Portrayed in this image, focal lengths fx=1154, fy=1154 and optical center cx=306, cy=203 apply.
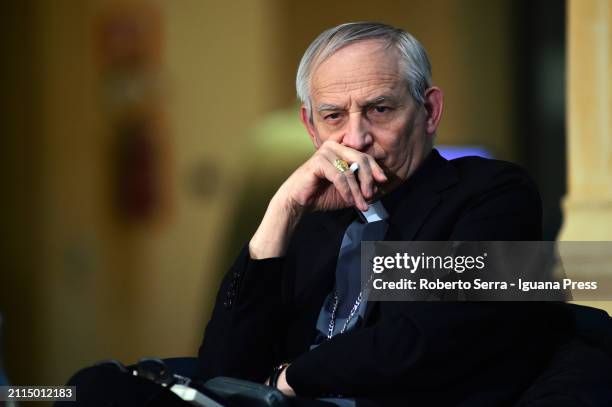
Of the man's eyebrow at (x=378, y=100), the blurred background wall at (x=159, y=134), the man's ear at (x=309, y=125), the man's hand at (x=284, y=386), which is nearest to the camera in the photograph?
the man's hand at (x=284, y=386)

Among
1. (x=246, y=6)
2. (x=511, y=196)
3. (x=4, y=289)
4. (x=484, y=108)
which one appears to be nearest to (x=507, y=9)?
(x=484, y=108)

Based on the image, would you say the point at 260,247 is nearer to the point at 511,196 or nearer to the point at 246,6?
the point at 511,196

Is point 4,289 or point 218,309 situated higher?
point 218,309

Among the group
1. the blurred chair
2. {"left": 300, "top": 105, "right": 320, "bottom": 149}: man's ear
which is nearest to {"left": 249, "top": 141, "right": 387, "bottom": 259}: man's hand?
{"left": 300, "top": 105, "right": 320, "bottom": 149}: man's ear

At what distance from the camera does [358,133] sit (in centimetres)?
277

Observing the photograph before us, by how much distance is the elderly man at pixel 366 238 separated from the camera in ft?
8.25

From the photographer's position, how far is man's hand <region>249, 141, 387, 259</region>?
2701 mm

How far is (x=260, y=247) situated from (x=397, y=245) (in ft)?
1.10

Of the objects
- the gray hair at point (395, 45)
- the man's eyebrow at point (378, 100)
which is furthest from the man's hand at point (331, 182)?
the gray hair at point (395, 45)

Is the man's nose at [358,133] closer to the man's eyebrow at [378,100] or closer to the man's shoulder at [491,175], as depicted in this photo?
the man's eyebrow at [378,100]

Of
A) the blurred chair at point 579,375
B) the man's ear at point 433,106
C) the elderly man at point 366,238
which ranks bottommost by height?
the blurred chair at point 579,375

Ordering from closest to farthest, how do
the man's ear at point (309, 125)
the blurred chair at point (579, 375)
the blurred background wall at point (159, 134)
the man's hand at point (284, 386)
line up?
the blurred chair at point (579, 375), the man's hand at point (284, 386), the man's ear at point (309, 125), the blurred background wall at point (159, 134)

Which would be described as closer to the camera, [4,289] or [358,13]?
[358,13]

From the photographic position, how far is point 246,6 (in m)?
6.75
